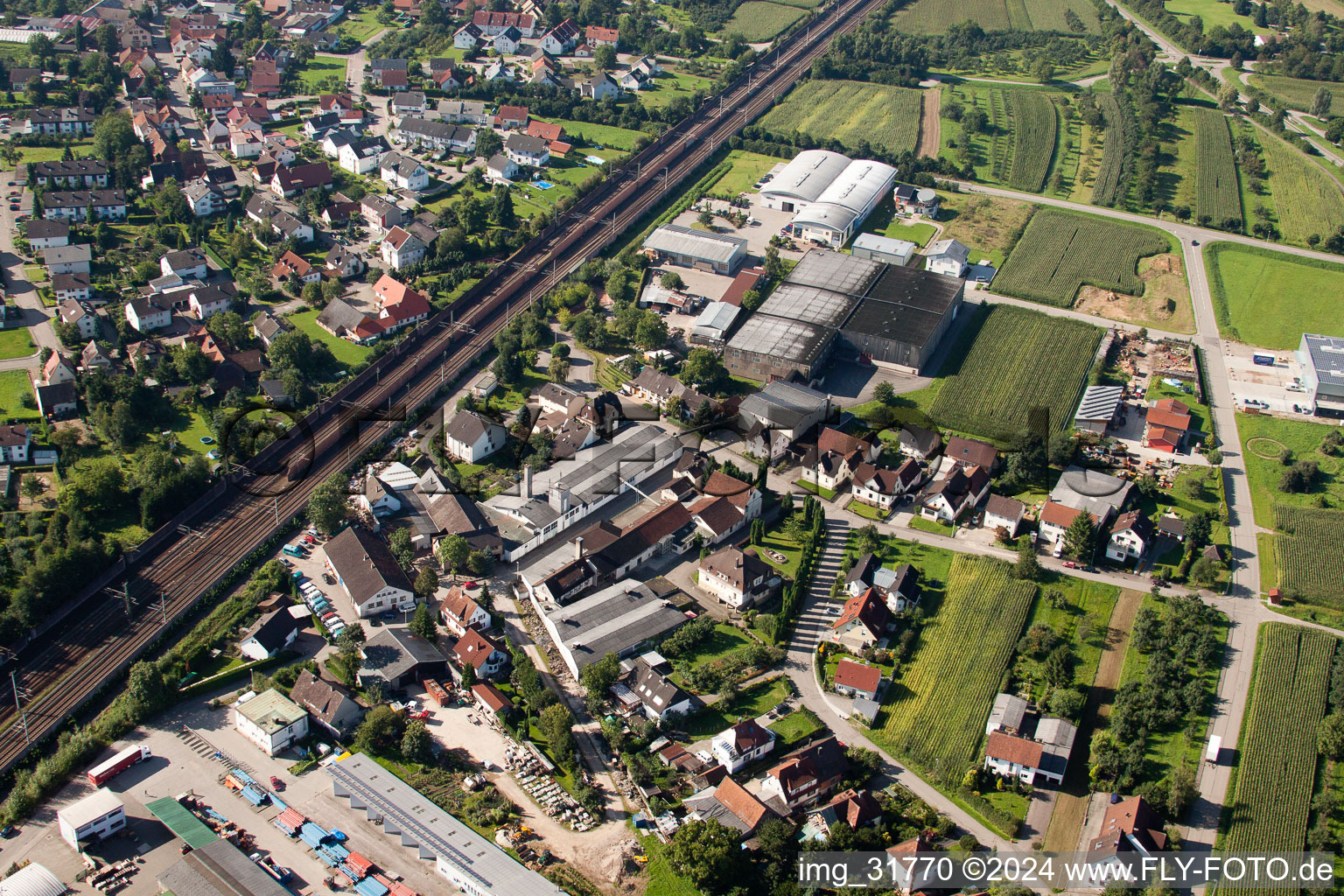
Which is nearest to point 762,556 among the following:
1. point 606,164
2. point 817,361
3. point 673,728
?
point 673,728

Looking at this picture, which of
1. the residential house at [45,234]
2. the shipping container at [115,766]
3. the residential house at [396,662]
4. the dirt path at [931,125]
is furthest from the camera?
the dirt path at [931,125]

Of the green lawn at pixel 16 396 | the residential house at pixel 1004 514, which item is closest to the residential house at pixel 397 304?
the green lawn at pixel 16 396

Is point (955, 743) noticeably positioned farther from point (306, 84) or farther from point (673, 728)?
point (306, 84)

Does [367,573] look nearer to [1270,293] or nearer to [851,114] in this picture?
[1270,293]

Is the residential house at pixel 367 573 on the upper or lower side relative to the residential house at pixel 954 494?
lower

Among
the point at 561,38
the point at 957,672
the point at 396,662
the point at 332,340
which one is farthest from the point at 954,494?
the point at 561,38

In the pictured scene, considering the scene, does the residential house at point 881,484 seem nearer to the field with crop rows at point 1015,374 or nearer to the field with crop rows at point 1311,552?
the field with crop rows at point 1015,374
